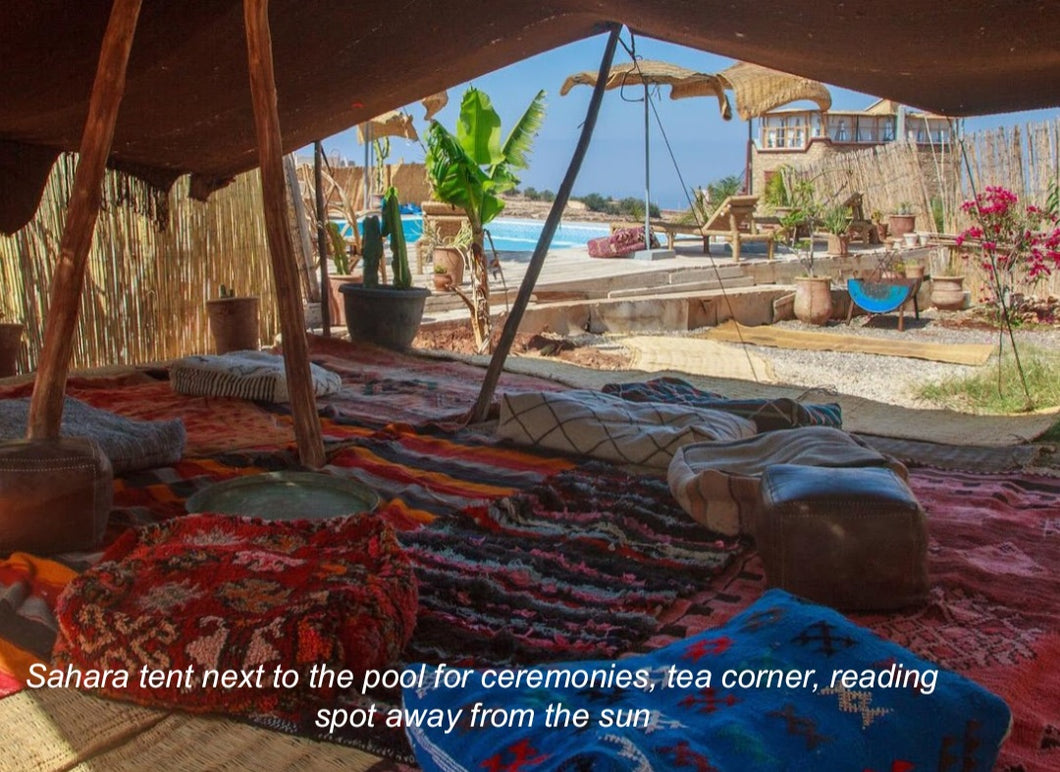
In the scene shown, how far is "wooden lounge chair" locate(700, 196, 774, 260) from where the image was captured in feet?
42.0

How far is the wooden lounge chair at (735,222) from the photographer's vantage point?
12.8 meters

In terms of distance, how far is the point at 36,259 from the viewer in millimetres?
4984

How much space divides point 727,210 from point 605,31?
32.4 ft

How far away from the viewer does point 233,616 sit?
5.52ft

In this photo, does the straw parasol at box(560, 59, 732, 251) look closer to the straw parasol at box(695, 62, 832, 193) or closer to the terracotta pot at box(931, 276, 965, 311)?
the straw parasol at box(695, 62, 832, 193)

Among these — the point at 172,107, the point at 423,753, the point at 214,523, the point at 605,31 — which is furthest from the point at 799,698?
the point at 172,107

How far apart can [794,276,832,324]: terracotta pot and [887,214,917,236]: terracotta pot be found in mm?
5016

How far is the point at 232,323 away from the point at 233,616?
155 inches

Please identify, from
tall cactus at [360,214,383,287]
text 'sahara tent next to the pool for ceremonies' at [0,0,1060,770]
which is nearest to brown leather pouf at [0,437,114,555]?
text 'sahara tent next to the pool for ceremonies' at [0,0,1060,770]

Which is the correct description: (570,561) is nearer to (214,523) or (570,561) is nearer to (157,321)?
(214,523)

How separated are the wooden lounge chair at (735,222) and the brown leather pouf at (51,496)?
35.3 ft

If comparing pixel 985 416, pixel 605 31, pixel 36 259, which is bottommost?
pixel 985 416

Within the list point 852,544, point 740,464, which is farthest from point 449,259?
point 852,544

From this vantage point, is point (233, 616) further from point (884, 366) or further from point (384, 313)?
point (884, 366)
